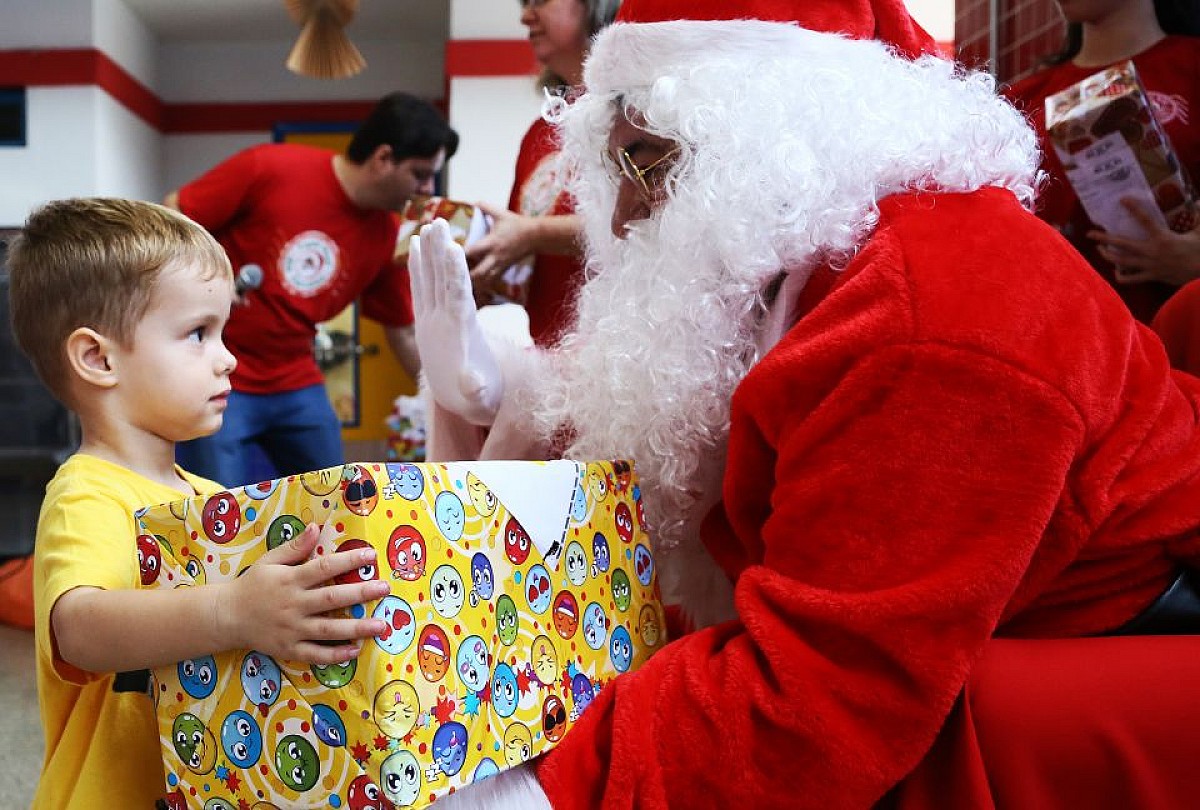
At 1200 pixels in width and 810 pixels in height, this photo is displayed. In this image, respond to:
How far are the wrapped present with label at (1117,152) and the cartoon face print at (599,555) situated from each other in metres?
0.94

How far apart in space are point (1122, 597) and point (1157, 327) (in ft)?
1.82

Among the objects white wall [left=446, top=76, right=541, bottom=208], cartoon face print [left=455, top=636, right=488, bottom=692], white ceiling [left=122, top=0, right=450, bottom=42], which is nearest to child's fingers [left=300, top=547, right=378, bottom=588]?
cartoon face print [left=455, top=636, right=488, bottom=692]

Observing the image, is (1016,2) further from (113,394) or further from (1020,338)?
(113,394)

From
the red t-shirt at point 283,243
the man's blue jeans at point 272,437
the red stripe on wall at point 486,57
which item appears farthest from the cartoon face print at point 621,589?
the red stripe on wall at point 486,57

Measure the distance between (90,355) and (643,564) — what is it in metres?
0.65

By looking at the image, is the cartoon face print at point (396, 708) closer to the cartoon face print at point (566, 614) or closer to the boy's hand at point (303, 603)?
the boy's hand at point (303, 603)

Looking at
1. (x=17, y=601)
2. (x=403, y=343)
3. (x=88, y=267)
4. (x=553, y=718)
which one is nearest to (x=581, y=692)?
(x=553, y=718)

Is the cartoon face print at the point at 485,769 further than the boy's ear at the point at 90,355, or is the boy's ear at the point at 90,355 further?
the boy's ear at the point at 90,355

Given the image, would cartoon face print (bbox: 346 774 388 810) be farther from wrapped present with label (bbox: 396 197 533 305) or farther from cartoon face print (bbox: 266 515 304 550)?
wrapped present with label (bbox: 396 197 533 305)

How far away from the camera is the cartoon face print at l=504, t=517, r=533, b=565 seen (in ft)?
3.06

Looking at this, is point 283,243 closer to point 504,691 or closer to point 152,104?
point 504,691

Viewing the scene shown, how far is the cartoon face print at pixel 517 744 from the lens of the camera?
0.90 m

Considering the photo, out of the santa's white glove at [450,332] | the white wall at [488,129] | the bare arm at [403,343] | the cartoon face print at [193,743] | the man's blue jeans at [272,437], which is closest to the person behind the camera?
the cartoon face print at [193,743]

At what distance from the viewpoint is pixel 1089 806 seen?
36.8 inches
